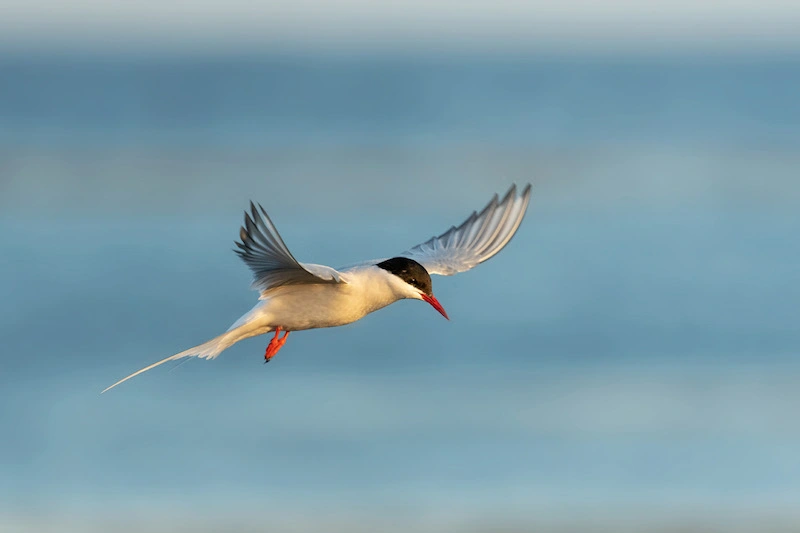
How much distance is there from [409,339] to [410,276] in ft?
30.1

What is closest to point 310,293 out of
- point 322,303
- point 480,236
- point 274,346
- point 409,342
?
point 322,303

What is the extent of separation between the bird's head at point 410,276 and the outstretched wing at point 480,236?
1.12 meters

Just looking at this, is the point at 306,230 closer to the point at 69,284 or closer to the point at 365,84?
the point at 69,284

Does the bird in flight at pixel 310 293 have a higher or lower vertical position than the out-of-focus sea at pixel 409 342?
lower

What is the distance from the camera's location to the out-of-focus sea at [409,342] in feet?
38.5

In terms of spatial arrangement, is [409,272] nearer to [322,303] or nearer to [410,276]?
[410,276]

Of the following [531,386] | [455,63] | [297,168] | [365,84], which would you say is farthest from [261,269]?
[455,63]

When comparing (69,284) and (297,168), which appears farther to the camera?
(297,168)

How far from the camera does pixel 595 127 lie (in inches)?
1521

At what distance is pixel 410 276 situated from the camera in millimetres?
7816

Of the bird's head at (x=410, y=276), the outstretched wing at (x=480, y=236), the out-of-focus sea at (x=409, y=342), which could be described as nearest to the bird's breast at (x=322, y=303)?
the bird's head at (x=410, y=276)

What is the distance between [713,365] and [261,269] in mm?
10195

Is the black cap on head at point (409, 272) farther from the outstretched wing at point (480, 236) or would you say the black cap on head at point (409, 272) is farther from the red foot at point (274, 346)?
the outstretched wing at point (480, 236)

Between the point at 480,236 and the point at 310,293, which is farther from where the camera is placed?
the point at 480,236
